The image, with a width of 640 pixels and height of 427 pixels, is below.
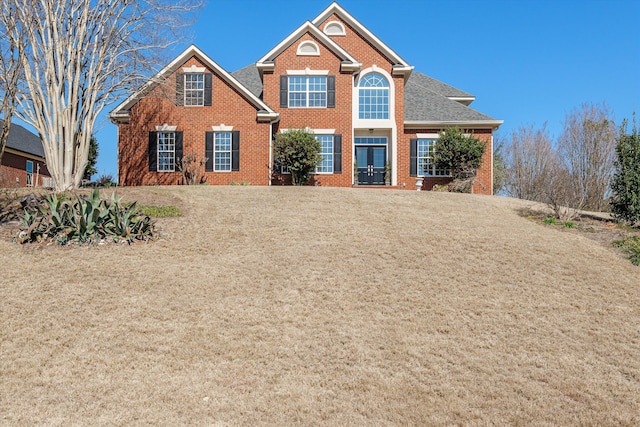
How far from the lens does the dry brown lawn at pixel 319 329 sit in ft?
19.2

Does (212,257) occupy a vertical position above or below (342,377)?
above

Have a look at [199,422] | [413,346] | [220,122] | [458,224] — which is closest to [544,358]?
[413,346]

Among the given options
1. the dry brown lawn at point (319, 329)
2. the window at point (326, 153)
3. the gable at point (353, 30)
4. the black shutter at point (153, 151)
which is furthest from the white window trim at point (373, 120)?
the dry brown lawn at point (319, 329)

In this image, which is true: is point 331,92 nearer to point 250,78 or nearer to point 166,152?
point 250,78

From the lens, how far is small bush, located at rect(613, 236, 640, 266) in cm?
1264

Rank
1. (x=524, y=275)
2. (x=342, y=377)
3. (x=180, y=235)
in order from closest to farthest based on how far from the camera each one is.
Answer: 1. (x=342, y=377)
2. (x=524, y=275)
3. (x=180, y=235)

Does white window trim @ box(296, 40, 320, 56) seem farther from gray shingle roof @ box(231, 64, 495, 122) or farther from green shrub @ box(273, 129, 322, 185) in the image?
green shrub @ box(273, 129, 322, 185)

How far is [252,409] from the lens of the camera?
18.7 ft

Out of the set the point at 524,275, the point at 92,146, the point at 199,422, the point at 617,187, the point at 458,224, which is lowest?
the point at 199,422

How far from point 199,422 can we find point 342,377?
1.91 m

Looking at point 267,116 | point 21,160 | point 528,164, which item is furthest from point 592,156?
point 21,160

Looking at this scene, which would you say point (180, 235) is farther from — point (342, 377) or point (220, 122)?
point (220, 122)

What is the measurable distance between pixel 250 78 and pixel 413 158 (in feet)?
33.9

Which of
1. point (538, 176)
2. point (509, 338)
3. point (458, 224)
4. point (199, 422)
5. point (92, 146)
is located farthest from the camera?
point (538, 176)
